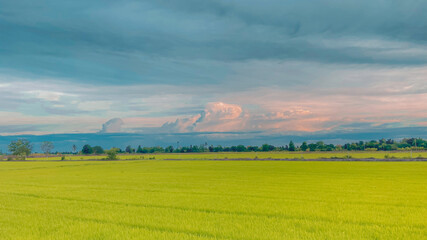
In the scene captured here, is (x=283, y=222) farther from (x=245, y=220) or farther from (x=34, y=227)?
(x=34, y=227)

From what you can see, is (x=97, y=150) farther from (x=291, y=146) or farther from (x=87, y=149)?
(x=291, y=146)

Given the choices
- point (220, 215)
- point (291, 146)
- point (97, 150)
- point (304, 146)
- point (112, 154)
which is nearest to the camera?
point (220, 215)

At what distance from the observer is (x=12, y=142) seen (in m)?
134

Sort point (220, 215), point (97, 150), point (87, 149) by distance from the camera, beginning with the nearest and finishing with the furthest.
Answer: point (220, 215) < point (87, 149) < point (97, 150)

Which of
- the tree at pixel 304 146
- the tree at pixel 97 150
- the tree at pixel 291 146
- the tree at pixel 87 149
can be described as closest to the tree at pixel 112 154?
the tree at pixel 97 150

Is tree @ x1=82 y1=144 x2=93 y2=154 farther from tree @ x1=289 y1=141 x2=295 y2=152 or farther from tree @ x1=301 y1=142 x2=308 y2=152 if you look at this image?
tree @ x1=301 y1=142 x2=308 y2=152

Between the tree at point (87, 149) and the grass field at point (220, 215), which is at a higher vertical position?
the tree at point (87, 149)

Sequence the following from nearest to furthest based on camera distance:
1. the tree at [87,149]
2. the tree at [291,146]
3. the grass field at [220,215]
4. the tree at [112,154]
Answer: the grass field at [220,215] < the tree at [112,154] < the tree at [291,146] < the tree at [87,149]

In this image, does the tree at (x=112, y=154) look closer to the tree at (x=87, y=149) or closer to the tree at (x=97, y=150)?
the tree at (x=97, y=150)

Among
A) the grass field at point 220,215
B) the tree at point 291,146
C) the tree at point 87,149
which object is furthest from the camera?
the tree at point 87,149

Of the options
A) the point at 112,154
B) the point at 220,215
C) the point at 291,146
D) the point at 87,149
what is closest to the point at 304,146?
the point at 291,146

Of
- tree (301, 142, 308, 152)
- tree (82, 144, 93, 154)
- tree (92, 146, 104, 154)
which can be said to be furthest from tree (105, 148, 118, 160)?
tree (301, 142, 308, 152)

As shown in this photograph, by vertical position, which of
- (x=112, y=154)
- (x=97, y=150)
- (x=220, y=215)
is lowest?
(x=220, y=215)

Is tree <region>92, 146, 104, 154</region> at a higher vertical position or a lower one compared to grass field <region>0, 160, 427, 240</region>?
higher
